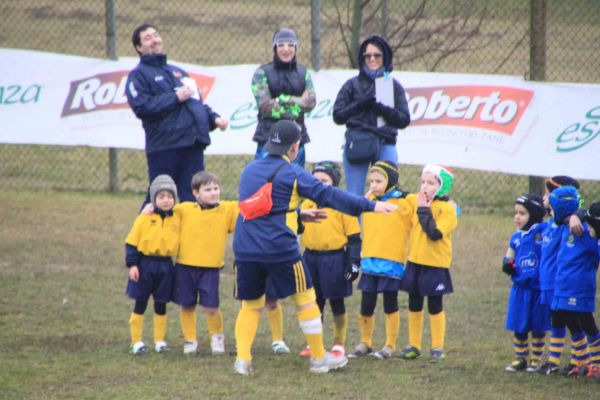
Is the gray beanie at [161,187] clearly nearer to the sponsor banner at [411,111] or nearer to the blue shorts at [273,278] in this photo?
the blue shorts at [273,278]

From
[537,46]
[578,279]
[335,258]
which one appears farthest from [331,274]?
[537,46]

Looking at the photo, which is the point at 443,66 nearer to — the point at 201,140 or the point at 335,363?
the point at 201,140

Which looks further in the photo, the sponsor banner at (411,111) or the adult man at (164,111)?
the sponsor banner at (411,111)

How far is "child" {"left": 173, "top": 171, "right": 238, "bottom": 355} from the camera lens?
7.76 metres

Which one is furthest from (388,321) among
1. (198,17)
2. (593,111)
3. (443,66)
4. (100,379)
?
(198,17)

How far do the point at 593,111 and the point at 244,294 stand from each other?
5344mm

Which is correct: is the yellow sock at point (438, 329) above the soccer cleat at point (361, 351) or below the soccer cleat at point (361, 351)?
above

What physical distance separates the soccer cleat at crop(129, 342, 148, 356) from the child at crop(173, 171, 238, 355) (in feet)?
0.95

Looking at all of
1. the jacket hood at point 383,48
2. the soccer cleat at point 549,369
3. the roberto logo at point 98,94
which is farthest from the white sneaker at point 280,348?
the roberto logo at point 98,94

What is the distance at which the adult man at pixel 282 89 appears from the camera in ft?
29.8

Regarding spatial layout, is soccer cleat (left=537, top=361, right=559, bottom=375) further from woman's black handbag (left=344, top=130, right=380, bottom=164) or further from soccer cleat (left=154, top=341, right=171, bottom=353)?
woman's black handbag (left=344, top=130, right=380, bottom=164)

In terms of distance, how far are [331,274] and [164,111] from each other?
202 cm

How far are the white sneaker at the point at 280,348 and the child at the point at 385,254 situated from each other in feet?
1.52

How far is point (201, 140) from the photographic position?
889 centimetres
